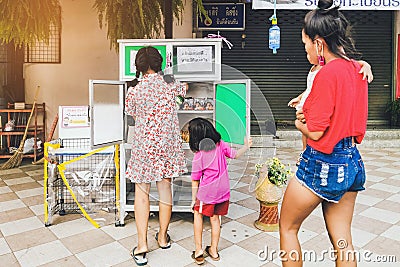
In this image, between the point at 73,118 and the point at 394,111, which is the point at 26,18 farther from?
the point at 394,111

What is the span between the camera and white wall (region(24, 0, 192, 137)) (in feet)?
18.5

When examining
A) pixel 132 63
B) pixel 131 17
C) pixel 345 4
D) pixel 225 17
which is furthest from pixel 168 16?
pixel 345 4

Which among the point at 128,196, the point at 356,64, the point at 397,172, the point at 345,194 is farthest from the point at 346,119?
the point at 397,172

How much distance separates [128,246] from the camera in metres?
2.52

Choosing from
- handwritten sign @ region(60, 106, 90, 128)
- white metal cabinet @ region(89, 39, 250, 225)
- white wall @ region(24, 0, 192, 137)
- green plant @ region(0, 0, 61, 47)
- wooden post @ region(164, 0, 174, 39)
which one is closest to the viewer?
white metal cabinet @ region(89, 39, 250, 225)

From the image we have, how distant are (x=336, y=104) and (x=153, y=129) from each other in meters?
1.22

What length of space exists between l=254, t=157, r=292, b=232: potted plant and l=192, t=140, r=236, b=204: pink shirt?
603mm

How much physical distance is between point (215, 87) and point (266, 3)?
3.54 metres

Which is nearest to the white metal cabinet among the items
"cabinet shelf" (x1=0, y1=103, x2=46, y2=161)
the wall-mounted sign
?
"cabinet shelf" (x1=0, y1=103, x2=46, y2=161)

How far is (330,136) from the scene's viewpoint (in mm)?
1419

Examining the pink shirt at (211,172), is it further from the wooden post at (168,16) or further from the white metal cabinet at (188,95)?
the wooden post at (168,16)

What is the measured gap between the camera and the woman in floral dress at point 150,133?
2270 millimetres

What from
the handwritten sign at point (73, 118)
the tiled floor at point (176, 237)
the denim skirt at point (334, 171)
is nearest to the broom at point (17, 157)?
the tiled floor at point (176, 237)

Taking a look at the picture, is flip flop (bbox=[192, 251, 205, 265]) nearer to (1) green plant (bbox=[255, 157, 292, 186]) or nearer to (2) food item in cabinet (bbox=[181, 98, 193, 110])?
(1) green plant (bbox=[255, 157, 292, 186])
